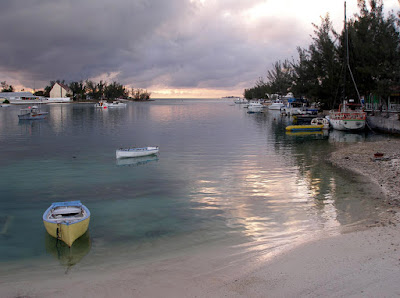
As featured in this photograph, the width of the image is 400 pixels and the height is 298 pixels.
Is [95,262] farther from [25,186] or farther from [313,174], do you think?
[313,174]

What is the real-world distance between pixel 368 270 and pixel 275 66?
608 ft

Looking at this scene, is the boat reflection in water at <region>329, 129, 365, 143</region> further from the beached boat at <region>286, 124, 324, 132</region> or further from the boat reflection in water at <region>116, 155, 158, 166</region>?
the boat reflection in water at <region>116, 155, 158, 166</region>

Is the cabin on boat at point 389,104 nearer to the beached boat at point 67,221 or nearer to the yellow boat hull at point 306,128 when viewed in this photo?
the yellow boat hull at point 306,128

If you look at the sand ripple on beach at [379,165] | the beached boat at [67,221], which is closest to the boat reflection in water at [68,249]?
the beached boat at [67,221]

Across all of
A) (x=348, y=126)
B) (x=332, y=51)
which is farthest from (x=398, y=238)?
(x=332, y=51)

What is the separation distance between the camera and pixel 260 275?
10703mm

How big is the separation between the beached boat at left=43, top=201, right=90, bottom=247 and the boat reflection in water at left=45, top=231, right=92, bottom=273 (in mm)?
209

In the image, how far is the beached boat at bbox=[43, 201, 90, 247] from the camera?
13633 mm

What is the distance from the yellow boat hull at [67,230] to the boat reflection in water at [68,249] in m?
0.22

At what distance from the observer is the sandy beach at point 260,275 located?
975cm

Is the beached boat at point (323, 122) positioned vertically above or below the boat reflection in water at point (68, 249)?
above

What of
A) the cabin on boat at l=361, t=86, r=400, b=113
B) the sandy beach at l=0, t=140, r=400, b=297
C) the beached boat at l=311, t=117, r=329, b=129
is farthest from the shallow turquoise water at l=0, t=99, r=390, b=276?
the cabin on boat at l=361, t=86, r=400, b=113

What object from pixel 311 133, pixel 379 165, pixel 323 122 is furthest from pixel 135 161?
pixel 323 122

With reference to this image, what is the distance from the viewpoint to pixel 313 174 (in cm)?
2603
